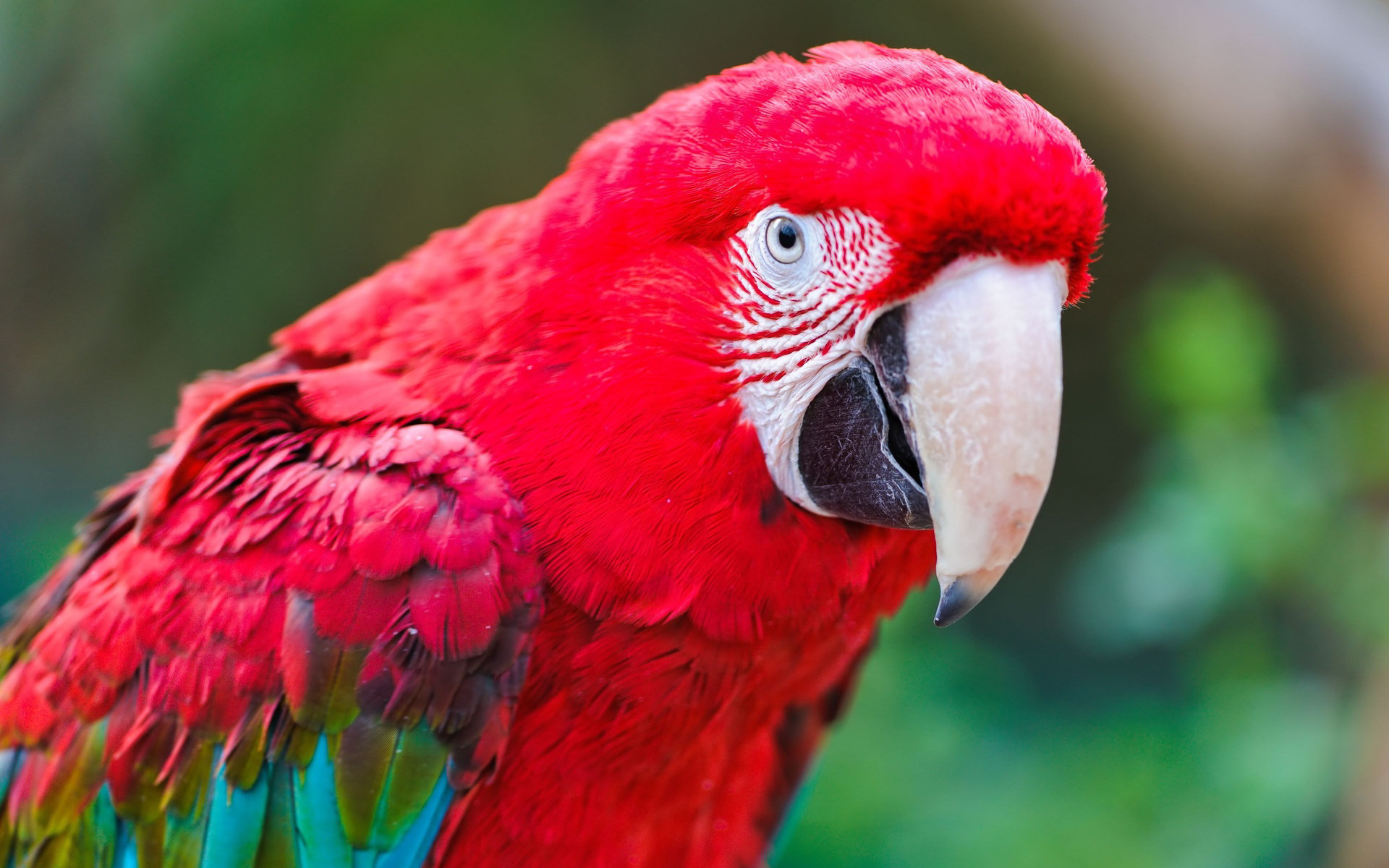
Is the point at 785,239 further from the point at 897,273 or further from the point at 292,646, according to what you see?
the point at 292,646

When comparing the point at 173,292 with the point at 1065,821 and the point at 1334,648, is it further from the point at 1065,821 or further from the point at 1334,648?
the point at 1334,648

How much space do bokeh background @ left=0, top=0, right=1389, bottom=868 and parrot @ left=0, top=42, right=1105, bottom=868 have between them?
127 centimetres

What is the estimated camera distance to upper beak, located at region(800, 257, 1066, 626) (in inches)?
36.8

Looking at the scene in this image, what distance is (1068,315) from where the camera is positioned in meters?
3.57

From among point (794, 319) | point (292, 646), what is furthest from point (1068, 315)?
point (292, 646)

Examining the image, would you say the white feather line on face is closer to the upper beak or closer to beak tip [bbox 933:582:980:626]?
the upper beak

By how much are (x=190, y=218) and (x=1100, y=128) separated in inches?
97.9

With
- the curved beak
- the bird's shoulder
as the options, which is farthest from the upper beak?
the bird's shoulder

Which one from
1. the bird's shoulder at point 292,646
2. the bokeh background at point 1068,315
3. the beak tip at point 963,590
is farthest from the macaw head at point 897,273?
the bokeh background at point 1068,315

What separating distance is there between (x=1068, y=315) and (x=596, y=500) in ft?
9.34

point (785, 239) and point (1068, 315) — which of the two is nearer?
point (785, 239)

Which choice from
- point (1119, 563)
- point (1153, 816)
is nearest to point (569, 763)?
point (1119, 563)

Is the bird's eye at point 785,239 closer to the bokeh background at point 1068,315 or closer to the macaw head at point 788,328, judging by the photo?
the macaw head at point 788,328

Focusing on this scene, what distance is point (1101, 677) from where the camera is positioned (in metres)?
3.57
